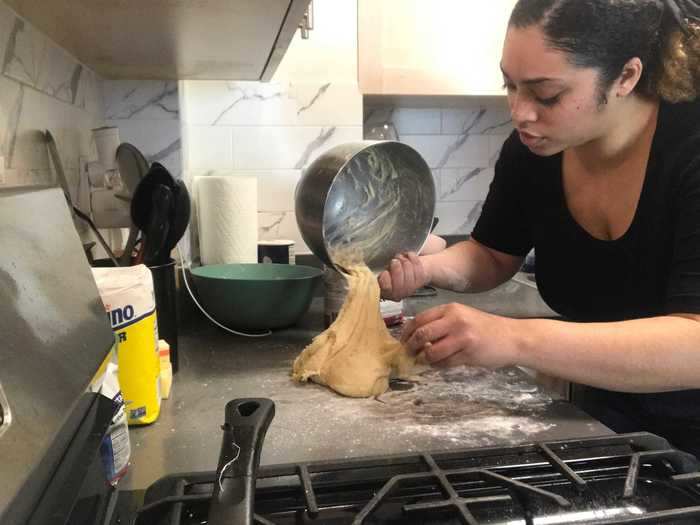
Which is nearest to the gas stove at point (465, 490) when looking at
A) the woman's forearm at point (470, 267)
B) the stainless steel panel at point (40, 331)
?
the stainless steel panel at point (40, 331)

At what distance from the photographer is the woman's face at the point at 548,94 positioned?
797 millimetres

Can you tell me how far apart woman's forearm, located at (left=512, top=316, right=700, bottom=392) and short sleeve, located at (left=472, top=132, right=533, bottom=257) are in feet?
1.42

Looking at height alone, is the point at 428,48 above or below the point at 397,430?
Result: above

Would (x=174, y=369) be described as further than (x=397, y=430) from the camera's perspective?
Yes

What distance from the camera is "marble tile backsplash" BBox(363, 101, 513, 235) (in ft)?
6.48

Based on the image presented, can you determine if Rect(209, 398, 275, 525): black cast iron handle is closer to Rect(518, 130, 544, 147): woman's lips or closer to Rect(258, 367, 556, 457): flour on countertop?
Rect(258, 367, 556, 457): flour on countertop

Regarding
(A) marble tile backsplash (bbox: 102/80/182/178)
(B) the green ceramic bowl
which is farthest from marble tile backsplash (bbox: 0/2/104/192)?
(B) the green ceramic bowl

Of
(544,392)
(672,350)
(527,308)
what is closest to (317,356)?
(544,392)

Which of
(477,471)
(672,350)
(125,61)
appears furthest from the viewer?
(125,61)

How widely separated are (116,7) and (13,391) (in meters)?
0.71

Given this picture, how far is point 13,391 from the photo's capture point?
321mm

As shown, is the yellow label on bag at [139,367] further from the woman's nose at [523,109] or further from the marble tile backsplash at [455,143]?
the marble tile backsplash at [455,143]

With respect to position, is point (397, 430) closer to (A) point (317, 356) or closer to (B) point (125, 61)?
(A) point (317, 356)

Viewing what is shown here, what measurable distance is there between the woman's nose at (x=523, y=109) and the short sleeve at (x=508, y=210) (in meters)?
0.25
